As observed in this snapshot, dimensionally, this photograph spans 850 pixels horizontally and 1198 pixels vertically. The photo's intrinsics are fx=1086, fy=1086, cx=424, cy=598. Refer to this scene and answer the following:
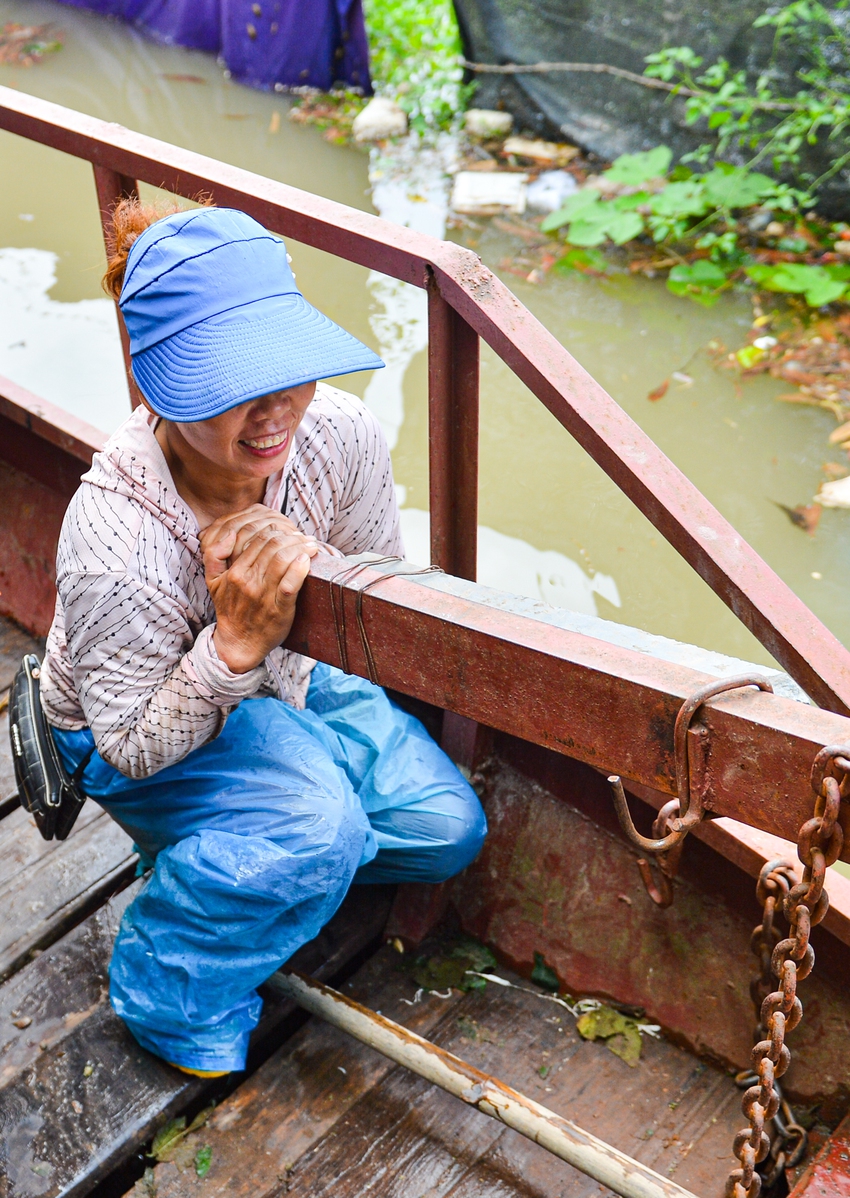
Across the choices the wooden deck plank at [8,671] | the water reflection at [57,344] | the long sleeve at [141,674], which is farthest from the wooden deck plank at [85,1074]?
the water reflection at [57,344]

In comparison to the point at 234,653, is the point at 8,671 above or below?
below

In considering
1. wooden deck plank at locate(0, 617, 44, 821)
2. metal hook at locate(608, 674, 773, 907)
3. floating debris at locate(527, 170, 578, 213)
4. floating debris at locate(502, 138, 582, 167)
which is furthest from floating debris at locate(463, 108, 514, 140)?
metal hook at locate(608, 674, 773, 907)

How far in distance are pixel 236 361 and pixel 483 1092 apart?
1.27 m

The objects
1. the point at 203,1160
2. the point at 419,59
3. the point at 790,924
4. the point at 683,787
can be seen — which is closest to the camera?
the point at 683,787

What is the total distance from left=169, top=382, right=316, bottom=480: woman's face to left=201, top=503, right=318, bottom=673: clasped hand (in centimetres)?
7

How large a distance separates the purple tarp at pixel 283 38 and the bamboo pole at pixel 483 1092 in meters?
7.10

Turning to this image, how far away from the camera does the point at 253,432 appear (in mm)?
1581

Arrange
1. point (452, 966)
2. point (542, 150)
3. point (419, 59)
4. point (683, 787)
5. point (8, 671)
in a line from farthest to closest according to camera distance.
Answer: point (419, 59), point (542, 150), point (8, 671), point (452, 966), point (683, 787)

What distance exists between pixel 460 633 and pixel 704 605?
2.94m

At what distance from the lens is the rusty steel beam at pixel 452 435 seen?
2000 millimetres

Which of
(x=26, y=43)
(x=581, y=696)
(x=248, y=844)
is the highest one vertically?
(x=581, y=696)

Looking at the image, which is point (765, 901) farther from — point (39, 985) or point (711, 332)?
point (711, 332)

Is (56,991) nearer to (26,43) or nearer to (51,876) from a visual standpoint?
(51,876)

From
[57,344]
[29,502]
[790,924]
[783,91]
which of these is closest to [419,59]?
[783,91]
